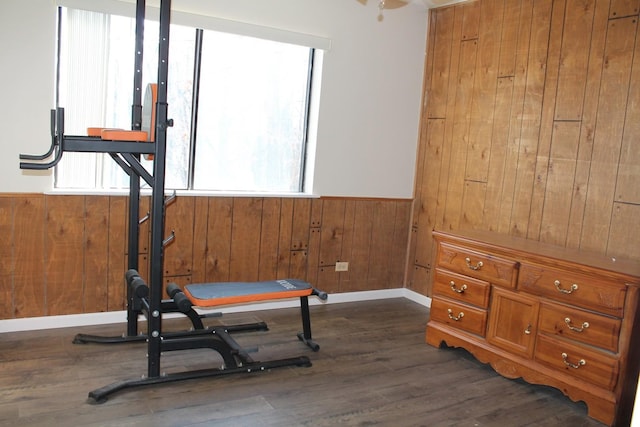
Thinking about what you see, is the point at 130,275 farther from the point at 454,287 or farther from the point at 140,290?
the point at 454,287

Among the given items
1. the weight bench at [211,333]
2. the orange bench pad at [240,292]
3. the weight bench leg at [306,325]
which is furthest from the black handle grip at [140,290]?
the weight bench leg at [306,325]

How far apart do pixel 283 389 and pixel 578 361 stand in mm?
1632

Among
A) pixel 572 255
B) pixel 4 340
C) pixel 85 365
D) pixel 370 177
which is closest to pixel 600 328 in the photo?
pixel 572 255

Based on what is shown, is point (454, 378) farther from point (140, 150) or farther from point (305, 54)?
point (305, 54)

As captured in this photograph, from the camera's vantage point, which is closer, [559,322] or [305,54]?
[559,322]

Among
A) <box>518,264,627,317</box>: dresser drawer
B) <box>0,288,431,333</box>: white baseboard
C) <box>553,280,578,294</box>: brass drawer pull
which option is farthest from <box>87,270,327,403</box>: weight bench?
<box>553,280,578,294</box>: brass drawer pull

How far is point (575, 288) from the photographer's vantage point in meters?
3.01

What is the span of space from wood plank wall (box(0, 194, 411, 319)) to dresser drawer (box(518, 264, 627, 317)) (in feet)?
5.74

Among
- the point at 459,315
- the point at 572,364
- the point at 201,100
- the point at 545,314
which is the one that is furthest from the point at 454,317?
the point at 201,100

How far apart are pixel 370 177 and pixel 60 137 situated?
2787mm

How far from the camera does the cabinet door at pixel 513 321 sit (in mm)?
3242

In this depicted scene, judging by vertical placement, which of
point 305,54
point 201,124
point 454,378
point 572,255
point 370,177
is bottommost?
point 454,378

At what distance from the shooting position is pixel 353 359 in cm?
351

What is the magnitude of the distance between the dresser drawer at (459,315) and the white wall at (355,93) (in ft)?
4.38
